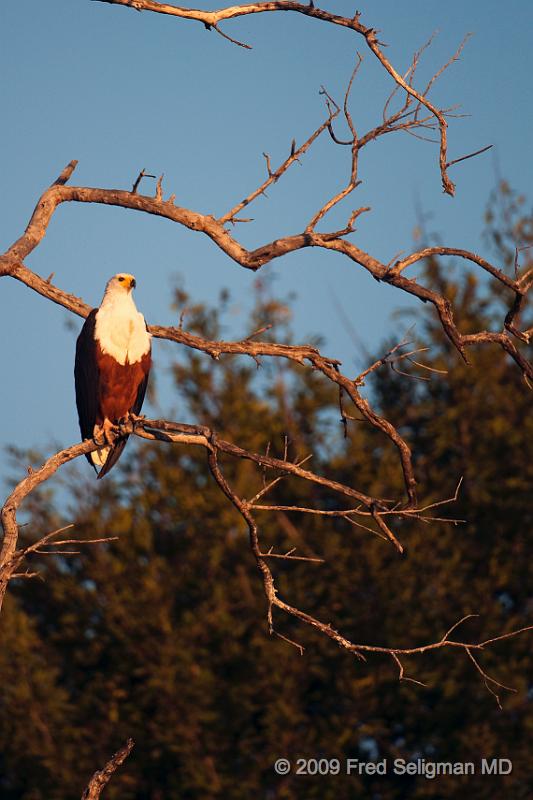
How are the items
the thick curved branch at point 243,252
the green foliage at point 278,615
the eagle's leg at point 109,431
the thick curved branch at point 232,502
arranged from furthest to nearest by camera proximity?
the green foliage at point 278,615 < the eagle's leg at point 109,431 < the thick curved branch at point 243,252 < the thick curved branch at point 232,502

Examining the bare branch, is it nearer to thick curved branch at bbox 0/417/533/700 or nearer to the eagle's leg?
thick curved branch at bbox 0/417/533/700

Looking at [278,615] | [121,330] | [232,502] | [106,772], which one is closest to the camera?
[106,772]

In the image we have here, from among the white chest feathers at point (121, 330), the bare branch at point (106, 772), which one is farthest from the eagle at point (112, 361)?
the bare branch at point (106, 772)

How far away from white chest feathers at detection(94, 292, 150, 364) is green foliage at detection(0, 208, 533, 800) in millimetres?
10968

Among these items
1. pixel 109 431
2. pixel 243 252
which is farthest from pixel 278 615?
pixel 243 252

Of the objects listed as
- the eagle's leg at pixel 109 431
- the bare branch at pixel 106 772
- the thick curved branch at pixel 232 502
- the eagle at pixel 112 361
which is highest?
the eagle at pixel 112 361

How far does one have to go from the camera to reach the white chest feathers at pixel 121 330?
793 centimetres

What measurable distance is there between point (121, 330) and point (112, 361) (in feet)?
0.69

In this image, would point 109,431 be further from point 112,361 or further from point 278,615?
point 278,615

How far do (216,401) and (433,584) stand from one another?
503cm

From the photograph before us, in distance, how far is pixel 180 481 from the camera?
67.8 feet

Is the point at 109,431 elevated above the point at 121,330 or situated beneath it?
situated beneath

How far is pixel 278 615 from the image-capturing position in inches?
746

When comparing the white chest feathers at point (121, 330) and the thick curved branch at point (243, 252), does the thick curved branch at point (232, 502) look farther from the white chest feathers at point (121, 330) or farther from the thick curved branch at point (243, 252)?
the white chest feathers at point (121, 330)
